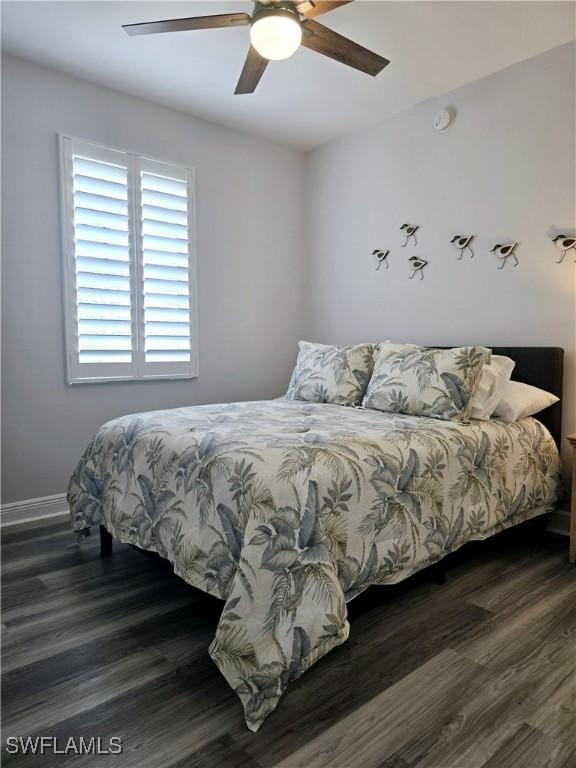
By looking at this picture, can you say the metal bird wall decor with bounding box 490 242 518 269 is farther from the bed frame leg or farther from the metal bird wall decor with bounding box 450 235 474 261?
the bed frame leg

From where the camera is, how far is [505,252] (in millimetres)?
3033

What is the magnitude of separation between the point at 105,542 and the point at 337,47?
261 cm

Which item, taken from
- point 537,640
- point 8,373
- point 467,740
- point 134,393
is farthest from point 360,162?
point 467,740

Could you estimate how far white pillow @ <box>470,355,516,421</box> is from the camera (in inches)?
101

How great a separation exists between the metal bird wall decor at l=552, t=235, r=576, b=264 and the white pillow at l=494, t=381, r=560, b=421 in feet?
2.48

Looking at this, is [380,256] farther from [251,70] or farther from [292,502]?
[292,502]

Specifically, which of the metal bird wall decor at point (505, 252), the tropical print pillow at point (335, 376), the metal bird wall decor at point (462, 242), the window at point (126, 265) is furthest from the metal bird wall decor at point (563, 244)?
the window at point (126, 265)

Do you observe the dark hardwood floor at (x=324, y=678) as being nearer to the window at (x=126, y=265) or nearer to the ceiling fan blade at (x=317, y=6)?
the window at (x=126, y=265)

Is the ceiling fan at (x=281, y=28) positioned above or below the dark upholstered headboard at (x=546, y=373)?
above

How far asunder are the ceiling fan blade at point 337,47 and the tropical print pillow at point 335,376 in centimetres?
154

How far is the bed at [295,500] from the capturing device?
1.47 m

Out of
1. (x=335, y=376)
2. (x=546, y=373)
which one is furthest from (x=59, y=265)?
(x=546, y=373)

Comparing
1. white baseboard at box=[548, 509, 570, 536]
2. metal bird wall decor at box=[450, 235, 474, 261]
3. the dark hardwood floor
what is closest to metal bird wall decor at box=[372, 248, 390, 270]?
metal bird wall decor at box=[450, 235, 474, 261]

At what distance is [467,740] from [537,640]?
2.04ft
